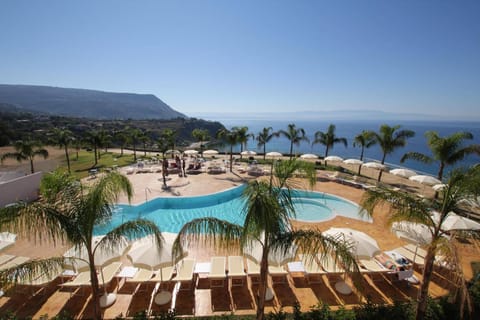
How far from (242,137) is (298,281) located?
16680 millimetres

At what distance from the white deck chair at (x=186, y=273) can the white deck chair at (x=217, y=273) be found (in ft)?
2.16

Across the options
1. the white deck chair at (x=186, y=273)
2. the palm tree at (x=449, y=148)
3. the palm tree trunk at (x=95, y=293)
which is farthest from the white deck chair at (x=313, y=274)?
the palm tree at (x=449, y=148)

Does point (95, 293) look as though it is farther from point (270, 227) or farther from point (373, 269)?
point (373, 269)

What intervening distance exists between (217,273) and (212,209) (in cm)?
755

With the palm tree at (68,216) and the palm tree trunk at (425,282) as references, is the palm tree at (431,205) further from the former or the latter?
the palm tree at (68,216)

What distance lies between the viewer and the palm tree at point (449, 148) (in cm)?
1366

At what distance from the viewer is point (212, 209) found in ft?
49.8

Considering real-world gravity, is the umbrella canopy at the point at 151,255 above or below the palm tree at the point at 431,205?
below

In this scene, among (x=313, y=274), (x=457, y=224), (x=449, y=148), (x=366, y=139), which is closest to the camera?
(x=313, y=274)

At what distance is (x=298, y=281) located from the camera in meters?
8.09

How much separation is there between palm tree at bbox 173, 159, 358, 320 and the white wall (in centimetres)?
1407

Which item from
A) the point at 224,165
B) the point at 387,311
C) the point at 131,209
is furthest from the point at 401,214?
the point at 224,165

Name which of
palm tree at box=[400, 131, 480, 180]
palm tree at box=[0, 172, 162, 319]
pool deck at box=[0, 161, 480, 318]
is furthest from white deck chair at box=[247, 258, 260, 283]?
palm tree at box=[400, 131, 480, 180]

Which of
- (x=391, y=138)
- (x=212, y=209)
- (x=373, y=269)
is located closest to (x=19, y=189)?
(x=212, y=209)
